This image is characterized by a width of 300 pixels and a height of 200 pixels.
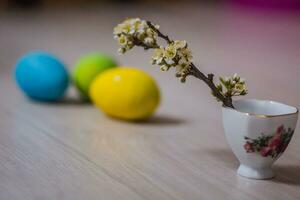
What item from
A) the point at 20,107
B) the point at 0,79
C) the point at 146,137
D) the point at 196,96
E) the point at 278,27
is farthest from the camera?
the point at 278,27

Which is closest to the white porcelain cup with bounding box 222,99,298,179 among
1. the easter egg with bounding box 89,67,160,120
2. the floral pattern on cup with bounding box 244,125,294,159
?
the floral pattern on cup with bounding box 244,125,294,159

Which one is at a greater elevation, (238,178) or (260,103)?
(260,103)

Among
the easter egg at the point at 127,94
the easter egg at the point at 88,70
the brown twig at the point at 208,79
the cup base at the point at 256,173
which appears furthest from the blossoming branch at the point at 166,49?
the easter egg at the point at 88,70

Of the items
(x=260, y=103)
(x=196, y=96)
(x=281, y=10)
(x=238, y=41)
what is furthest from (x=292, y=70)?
(x=281, y=10)

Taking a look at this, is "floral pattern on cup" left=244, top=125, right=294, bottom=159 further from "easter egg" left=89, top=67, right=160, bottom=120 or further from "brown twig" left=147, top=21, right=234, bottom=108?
"easter egg" left=89, top=67, right=160, bottom=120

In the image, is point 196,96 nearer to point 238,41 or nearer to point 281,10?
point 238,41

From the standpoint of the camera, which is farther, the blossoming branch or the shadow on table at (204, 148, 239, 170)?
the shadow on table at (204, 148, 239, 170)
